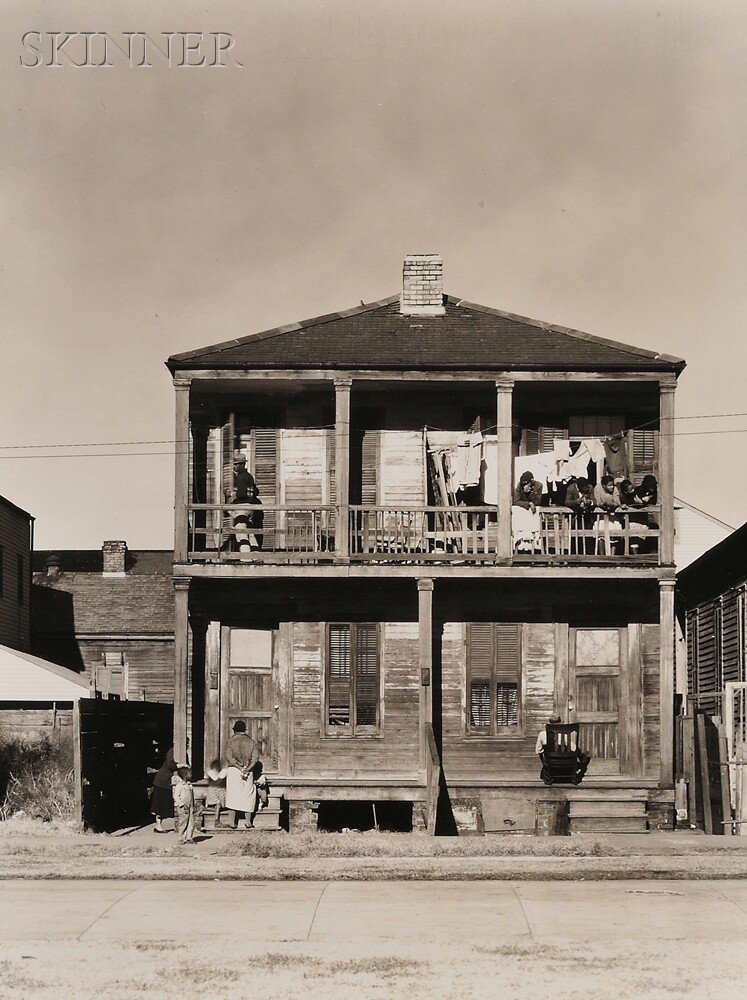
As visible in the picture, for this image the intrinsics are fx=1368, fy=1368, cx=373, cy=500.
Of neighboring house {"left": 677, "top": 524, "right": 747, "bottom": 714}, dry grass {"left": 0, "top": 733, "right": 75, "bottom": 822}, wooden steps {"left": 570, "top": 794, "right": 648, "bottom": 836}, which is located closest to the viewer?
wooden steps {"left": 570, "top": 794, "right": 648, "bottom": 836}

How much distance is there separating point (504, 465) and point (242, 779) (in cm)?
625

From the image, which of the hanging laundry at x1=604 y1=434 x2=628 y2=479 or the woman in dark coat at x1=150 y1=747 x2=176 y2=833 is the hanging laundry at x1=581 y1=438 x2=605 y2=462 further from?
the woman in dark coat at x1=150 y1=747 x2=176 y2=833

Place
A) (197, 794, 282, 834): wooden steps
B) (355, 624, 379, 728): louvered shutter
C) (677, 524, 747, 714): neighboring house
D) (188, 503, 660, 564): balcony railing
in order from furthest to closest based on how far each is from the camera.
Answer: (677, 524, 747, 714): neighboring house < (355, 624, 379, 728): louvered shutter < (188, 503, 660, 564): balcony railing < (197, 794, 282, 834): wooden steps

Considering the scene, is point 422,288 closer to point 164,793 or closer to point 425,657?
point 425,657

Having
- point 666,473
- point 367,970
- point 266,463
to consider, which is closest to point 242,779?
point 266,463

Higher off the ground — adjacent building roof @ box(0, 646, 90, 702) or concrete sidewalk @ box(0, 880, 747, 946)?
adjacent building roof @ box(0, 646, 90, 702)

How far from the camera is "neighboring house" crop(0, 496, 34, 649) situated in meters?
36.5

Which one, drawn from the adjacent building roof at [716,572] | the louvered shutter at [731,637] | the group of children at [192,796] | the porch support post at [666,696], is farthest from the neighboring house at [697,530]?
the group of children at [192,796]

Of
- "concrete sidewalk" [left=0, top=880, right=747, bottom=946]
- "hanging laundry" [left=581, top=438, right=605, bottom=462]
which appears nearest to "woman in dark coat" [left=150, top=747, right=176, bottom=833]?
"concrete sidewalk" [left=0, top=880, right=747, bottom=946]

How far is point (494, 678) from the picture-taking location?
22.4 metres

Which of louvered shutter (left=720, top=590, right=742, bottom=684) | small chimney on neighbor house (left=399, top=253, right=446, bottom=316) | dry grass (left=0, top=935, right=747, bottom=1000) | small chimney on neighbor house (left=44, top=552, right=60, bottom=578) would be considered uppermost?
small chimney on neighbor house (left=399, top=253, right=446, bottom=316)

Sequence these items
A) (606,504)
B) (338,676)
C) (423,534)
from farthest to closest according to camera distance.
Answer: (338,676), (606,504), (423,534)

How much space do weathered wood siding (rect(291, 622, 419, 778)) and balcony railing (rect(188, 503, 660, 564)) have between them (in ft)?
4.91

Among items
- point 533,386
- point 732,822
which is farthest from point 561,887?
point 533,386
